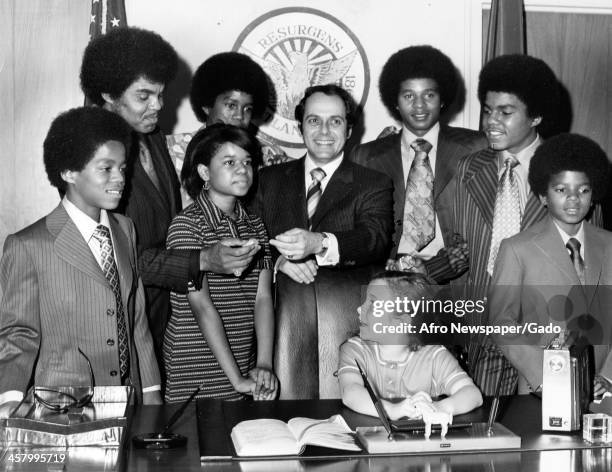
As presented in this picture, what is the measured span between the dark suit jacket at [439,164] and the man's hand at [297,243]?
675 millimetres

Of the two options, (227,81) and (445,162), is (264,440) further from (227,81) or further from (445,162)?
(227,81)

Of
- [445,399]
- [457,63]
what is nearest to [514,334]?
[445,399]

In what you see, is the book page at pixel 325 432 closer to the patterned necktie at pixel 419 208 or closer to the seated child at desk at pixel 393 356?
the seated child at desk at pixel 393 356

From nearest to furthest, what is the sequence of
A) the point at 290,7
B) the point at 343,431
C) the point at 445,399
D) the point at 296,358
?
the point at 343,431
the point at 445,399
the point at 296,358
the point at 290,7

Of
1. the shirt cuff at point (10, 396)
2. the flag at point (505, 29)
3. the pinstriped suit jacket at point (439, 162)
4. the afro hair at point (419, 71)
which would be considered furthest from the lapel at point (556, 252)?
the flag at point (505, 29)

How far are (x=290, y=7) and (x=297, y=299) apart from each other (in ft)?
8.46

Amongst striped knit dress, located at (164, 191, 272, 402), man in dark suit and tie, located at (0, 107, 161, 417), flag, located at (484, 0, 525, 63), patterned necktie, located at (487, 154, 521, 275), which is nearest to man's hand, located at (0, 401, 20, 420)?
man in dark suit and tie, located at (0, 107, 161, 417)

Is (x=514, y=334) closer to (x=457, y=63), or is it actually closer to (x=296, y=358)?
(x=296, y=358)

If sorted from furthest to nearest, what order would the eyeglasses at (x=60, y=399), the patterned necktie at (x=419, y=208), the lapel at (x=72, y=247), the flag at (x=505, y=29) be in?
the flag at (x=505, y=29) → the patterned necktie at (x=419, y=208) → the lapel at (x=72, y=247) → the eyeglasses at (x=60, y=399)

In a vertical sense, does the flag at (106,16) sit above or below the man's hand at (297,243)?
above

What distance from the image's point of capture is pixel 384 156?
4.05 m

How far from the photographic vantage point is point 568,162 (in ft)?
11.1

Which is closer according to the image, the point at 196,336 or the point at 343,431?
the point at 343,431

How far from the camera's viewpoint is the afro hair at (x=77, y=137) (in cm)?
315
